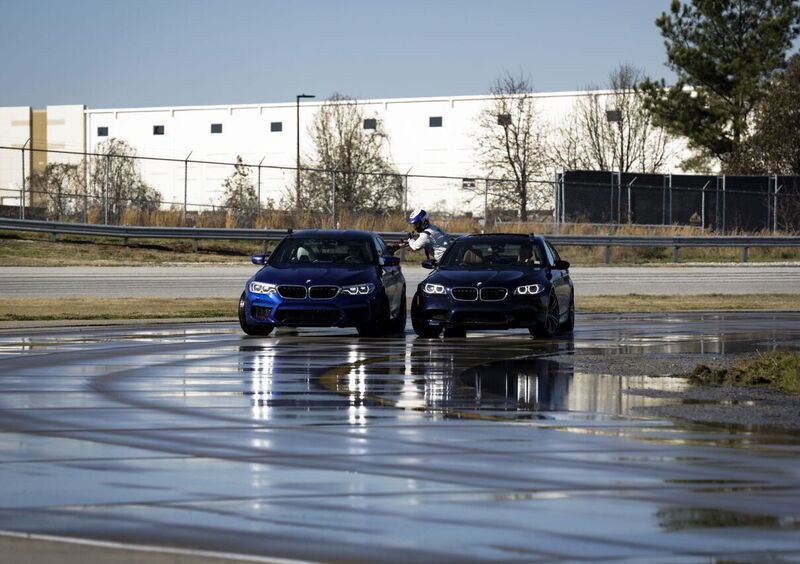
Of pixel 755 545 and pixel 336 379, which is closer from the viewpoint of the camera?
pixel 755 545

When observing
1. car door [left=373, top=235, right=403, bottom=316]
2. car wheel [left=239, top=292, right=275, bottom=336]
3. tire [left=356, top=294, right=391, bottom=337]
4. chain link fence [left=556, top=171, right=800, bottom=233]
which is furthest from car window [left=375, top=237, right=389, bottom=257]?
chain link fence [left=556, top=171, right=800, bottom=233]

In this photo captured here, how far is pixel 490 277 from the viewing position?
2217 cm

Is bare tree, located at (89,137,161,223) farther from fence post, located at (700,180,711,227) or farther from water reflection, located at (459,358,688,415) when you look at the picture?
water reflection, located at (459,358,688,415)

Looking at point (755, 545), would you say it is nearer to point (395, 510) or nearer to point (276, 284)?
point (395, 510)

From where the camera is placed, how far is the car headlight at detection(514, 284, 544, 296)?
2194cm

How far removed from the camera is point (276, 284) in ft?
72.9

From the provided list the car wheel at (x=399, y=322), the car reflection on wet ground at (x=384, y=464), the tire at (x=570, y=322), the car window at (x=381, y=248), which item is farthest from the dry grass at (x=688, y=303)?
the car reflection on wet ground at (x=384, y=464)

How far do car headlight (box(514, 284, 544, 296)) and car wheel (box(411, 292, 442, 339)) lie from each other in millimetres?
1306

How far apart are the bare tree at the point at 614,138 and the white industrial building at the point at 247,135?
1.68 metres

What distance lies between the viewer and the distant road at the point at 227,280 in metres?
34.2

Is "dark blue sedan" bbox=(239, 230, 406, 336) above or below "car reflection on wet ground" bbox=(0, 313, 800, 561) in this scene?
above

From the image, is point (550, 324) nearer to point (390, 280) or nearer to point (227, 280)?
point (390, 280)

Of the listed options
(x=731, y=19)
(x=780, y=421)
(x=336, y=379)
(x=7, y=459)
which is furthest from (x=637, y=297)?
(x=731, y=19)

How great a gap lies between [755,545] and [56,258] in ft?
111
